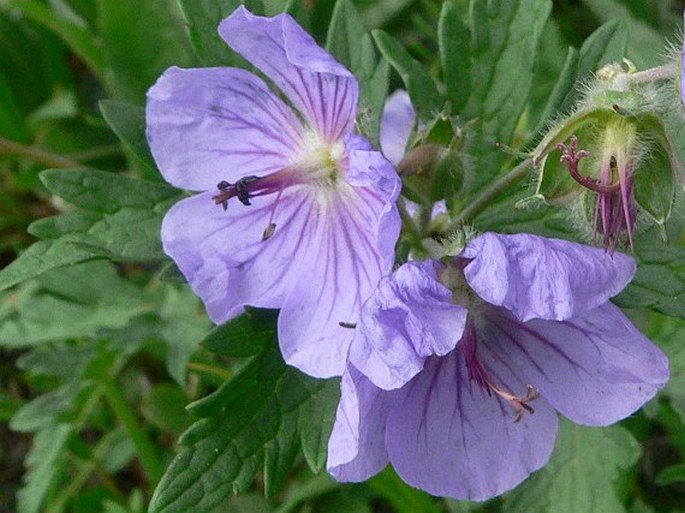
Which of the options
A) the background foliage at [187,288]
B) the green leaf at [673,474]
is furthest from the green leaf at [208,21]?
the green leaf at [673,474]

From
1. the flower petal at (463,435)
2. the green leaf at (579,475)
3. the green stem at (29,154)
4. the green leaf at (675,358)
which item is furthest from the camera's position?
the green stem at (29,154)

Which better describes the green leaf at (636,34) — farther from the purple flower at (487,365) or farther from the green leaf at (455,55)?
the purple flower at (487,365)

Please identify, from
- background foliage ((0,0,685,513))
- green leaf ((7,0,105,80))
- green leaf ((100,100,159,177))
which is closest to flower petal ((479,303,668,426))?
background foliage ((0,0,685,513))

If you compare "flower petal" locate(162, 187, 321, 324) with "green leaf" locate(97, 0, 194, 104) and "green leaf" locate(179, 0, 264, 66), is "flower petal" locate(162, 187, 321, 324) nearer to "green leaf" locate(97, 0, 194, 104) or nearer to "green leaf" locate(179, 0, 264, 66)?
"green leaf" locate(179, 0, 264, 66)

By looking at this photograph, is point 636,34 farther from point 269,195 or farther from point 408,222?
point 269,195

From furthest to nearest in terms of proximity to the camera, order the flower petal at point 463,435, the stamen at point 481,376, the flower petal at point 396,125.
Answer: the flower petal at point 396,125
the flower petal at point 463,435
the stamen at point 481,376

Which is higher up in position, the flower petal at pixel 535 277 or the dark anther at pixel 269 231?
the flower petal at pixel 535 277

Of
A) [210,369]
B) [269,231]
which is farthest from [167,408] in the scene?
[269,231]
